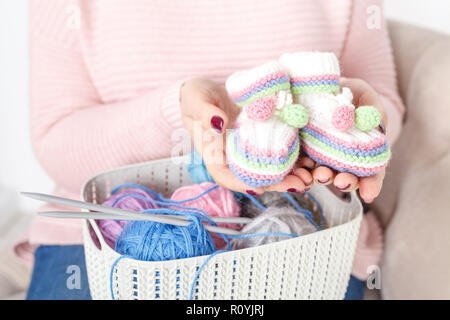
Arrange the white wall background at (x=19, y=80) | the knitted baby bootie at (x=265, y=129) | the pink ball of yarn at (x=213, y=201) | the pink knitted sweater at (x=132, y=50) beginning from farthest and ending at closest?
the white wall background at (x=19, y=80), the pink knitted sweater at (x=132, y=50), the pink ball of yarn at (x=213, y=201), the knitted baby bootie at (x=265, y=129)

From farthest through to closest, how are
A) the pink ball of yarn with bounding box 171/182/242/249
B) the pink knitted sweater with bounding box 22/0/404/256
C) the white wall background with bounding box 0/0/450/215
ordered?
the white wall background with bounding box 0/0/450/215
the pink knitted sweater with bounding box 22/0/404/256
the pink ball of yarn with bounding box 171/182/242/249

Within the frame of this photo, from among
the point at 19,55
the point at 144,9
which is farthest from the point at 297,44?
the point at 19,55

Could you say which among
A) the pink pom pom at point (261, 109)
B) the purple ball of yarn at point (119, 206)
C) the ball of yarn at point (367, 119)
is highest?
the pink pom pom at point (261, 109)

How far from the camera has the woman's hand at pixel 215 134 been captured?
1.34ft

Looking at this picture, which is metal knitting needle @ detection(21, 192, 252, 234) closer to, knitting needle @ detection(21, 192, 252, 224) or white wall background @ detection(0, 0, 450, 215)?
knitting needle @ detection(21, 192, 252, 224)

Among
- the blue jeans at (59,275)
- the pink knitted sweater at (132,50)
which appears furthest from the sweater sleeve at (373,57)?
the blue jeans at (59,275)

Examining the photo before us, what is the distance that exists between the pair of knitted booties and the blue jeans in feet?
1.01

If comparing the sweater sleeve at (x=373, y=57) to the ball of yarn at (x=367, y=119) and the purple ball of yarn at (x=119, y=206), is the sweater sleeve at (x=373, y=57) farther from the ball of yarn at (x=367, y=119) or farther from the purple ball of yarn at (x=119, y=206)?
the purple ball of yarn at (x=119, y=206)

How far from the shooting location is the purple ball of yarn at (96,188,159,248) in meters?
0.48

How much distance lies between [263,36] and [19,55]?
60cm

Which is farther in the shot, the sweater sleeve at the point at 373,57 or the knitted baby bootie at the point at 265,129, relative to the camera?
the sweater sleeve at the point at 373,57

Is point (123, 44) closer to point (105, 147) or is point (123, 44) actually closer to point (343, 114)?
point (105, 147)

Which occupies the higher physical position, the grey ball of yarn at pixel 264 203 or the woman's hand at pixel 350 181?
the woman's hand at pixel 350 181

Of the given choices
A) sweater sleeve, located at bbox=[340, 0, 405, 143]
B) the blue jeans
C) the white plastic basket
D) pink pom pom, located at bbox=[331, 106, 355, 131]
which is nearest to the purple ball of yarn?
the white plastic basket
